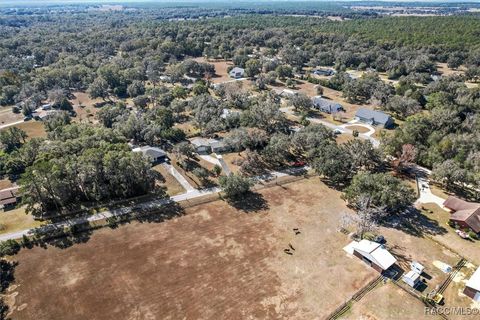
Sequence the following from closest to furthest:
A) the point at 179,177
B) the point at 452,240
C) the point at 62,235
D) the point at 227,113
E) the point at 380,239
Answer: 1. the point at 380,239
2. the point at 452,240
3. the point at 62,235
4. the point at 179,177
5. the point at 227,113

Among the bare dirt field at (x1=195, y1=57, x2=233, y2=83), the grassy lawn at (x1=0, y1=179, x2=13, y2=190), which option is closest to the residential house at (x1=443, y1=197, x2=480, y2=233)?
the grassy lawn at (x1=0, y1=179, x2=13, y2=190)

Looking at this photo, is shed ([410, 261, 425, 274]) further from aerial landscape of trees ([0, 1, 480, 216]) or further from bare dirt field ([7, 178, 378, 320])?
aerial landscape of trees ([0, 1, 480, 216])

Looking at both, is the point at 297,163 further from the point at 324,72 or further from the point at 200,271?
the point at 324,72

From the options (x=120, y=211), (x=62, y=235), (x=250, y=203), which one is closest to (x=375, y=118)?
(x=250, y=203)

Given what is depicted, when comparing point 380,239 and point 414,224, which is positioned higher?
point 380,239

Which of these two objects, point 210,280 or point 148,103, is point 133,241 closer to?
point 210,280

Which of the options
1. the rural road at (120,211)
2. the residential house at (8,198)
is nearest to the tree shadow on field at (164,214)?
the rural road at (120,211)

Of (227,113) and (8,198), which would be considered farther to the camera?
(227,113)
